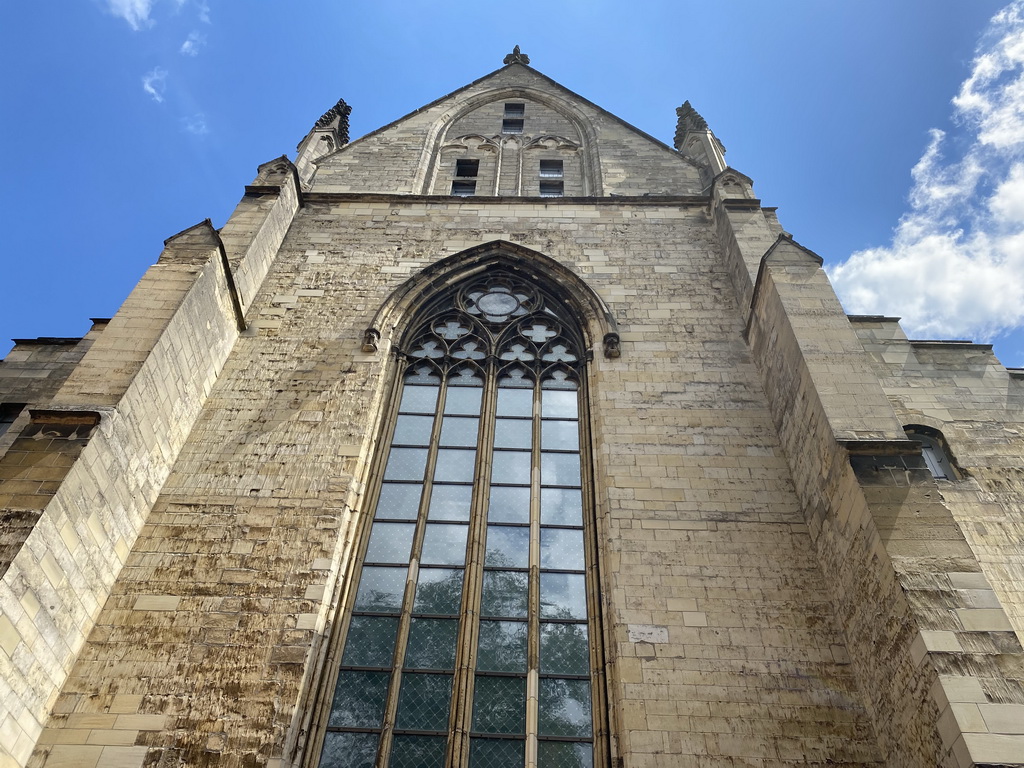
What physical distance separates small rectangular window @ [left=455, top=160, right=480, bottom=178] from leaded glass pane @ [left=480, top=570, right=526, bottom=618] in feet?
29.7

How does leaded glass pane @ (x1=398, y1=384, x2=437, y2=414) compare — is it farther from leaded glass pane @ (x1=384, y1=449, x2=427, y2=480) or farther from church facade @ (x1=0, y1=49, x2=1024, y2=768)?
leaded glass pane @ (x1=384, y1=449, x2=427, y2=480)

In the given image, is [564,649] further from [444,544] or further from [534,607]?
[444,544]

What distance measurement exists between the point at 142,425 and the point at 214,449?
0.96m

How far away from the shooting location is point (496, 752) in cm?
608

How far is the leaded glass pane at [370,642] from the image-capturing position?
669 cm

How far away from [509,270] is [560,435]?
3.40 m

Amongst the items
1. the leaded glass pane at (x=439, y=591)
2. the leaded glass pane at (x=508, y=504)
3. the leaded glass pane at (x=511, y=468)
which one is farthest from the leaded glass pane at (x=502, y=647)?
the leaded glass pane at (x=511, y=468)

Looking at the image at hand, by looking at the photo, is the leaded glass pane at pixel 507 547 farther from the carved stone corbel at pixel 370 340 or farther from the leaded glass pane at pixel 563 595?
the carved stone corbel at pixel 370 340

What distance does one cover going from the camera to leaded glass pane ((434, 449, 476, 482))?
8352mm

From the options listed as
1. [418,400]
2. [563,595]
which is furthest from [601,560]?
[418,400]

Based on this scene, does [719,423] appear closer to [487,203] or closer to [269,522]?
[269,522]

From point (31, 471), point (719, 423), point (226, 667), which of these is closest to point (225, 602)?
point (226, 667)

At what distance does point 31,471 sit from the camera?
6.14m

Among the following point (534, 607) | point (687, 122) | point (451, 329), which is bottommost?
point (534, 607)
